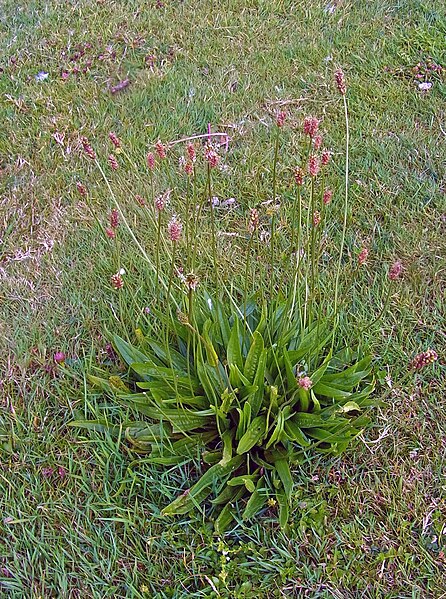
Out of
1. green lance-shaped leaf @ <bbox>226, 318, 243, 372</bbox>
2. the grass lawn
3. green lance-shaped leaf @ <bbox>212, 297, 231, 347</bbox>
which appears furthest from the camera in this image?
green lance-shaped leaf @ <bbox>212, 297, 231, 347</bbox>

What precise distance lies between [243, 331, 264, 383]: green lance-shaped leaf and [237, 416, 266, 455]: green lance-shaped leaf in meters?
0.15

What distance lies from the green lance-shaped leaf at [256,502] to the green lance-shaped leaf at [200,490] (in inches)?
4.3

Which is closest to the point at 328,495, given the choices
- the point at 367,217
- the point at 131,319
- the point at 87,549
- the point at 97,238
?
the point at 87,549

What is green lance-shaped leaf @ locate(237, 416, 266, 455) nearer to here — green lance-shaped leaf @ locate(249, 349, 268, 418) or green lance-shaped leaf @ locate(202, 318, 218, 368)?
green lance-shaped leaf @ locate(249, 349, 268, 418)

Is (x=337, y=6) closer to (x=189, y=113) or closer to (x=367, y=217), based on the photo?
(x=189, y=113)

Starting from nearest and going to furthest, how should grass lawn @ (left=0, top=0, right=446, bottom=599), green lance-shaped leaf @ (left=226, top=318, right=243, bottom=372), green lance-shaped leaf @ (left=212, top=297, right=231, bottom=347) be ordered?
grass lawn @ (left=0, top=0, right=446, bottom=599), green lance-shaped leaf @ (left=226, top=318, right=243, bottom=372), green lance-shaped leaf @ (left=212, top=297, right=231, bottom=347)

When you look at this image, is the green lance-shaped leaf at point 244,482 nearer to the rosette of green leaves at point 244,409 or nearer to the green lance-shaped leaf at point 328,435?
the rosette of green leaves at point 244,409

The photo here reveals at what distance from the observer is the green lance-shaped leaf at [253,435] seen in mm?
2127

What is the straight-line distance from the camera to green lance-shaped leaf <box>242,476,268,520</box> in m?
2.11

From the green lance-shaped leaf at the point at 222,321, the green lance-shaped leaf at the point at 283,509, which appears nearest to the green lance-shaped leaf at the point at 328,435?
the green lance-shaped leaf at the point at 283,509

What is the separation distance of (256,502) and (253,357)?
0.49 meters

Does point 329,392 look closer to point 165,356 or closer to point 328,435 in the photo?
point 328,435

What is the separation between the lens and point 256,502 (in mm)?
2146

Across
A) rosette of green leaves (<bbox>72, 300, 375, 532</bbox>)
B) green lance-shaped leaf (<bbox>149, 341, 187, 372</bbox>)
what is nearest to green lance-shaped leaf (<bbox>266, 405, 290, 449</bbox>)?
rosette of green leaves (<bbox>72, 300, 375, 532</bbox>)
